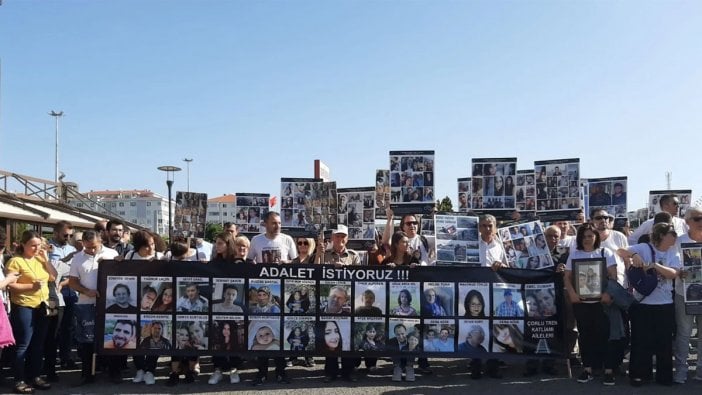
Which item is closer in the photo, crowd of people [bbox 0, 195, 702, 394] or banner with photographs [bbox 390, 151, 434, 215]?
crowd of people [bbox 0, 195, 702, 394]

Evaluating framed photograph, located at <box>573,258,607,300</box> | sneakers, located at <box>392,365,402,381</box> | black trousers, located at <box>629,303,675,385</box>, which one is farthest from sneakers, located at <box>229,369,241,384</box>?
black trousers, located at <box>629,303,675,385</box>

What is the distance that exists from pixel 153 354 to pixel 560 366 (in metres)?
5.36

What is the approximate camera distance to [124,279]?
7133 mm

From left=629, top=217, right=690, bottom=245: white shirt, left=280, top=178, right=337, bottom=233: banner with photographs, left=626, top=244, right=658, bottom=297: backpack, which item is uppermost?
left=280, top=178, right=337, bottom=233: banner with photographs

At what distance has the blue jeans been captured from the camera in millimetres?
6738

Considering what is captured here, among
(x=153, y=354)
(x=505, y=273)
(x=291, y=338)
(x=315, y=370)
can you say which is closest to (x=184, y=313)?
(x=153, y=354)

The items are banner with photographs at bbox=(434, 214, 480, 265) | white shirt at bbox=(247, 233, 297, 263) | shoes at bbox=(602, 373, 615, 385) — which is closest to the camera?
shoes at bbox=(602, 373, 615, 385)

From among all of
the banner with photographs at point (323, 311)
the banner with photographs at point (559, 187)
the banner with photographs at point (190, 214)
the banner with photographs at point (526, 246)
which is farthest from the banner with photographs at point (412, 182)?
the banner with photographs at point (190, 214)

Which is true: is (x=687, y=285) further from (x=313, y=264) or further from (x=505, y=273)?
(x=313, y=264)

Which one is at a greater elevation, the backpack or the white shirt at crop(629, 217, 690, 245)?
the white shirt at crop(629, 217, 690, 245)

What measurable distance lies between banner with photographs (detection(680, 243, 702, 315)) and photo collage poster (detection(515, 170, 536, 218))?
11.6ft

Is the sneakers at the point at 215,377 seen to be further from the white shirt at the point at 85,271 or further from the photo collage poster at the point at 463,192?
the photo collage poster at the point at 463,192

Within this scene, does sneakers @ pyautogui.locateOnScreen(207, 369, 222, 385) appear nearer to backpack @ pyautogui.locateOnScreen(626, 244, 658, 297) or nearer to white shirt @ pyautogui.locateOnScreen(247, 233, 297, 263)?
white shirt @ pyautogui.locateOnScreen(247, 233, 297, 263)

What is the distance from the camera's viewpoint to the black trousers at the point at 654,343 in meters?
6.93
